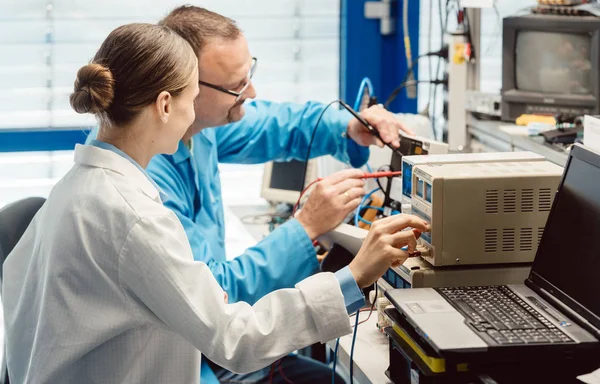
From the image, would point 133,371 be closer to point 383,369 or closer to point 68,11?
point 383,369

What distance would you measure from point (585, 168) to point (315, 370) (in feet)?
3.48

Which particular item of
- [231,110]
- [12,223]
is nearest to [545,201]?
[231,110]

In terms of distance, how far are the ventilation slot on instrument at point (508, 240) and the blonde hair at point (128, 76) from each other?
2.34ft

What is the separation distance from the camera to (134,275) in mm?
1452

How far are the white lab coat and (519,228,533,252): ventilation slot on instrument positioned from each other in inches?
16.7

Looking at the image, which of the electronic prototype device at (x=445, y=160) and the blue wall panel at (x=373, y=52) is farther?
the blue wall panel at (x=373, y=52)

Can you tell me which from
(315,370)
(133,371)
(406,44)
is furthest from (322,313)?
(406,44)

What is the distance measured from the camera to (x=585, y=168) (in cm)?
154

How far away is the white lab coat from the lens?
145cm

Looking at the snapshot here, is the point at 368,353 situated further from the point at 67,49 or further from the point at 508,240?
the point at 67,49

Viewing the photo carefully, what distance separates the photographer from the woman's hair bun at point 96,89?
1.54 m

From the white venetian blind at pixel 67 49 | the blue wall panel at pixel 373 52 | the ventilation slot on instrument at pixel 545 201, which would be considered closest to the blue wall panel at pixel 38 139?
the white venetian blind at pixel 67 49

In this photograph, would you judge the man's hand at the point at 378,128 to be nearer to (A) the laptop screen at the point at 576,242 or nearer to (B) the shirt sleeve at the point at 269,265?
(B) the shirt sleeve at the point at 269,265

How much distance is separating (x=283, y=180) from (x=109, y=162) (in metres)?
1.93
